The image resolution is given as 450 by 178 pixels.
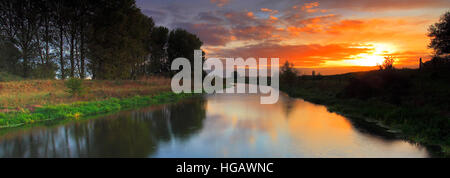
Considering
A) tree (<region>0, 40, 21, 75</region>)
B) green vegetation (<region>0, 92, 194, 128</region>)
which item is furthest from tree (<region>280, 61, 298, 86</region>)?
tree (<region>0, 40, 21, 75</region>)

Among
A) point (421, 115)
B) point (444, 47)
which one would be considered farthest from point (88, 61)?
point (444, 47)

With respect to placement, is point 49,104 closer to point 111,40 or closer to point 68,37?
point 111,40

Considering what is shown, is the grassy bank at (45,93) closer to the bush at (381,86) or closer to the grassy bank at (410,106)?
the grassy bank at (410,106)

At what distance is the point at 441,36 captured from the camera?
2453 centimetres

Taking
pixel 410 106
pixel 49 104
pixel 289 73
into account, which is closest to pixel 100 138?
pixel 49 104

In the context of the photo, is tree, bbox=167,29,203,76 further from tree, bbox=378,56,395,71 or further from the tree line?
tree, bbox=378,56,395,71

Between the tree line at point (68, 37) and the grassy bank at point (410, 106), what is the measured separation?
24.4 m

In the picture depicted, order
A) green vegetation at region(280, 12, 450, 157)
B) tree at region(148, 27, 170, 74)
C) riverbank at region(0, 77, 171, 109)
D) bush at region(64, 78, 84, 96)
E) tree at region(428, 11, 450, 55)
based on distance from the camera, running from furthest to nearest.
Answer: tree at region(148, 27, 170, 74) < tree at region(428, 11, 450, 55) < bush at region(64, 78, 84, 96) < riverbank at region(0, 77, 171, 109) < green vegetation at region(280, 12, 450, 157)

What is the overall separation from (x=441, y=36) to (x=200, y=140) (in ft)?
93.5

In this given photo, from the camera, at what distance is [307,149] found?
7715 millimetres

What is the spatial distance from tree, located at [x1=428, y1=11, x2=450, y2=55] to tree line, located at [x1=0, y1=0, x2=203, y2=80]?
1344 inches

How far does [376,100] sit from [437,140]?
8.81 meters

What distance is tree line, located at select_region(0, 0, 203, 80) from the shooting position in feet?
86.4

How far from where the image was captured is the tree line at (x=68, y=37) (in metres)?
26.3
